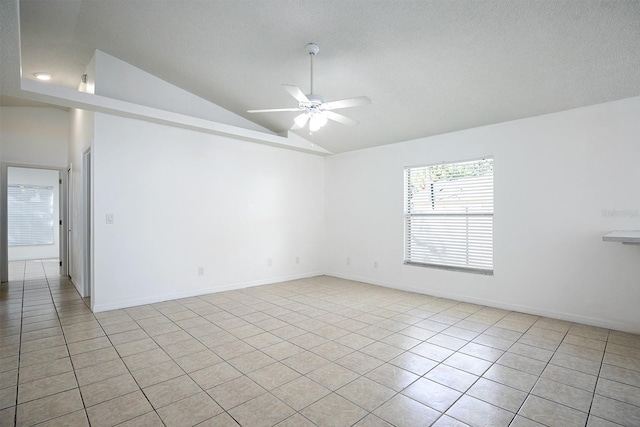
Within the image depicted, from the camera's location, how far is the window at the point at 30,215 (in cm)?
855

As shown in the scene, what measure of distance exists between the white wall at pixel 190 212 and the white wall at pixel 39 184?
601cm

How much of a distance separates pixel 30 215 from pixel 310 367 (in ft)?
32.9

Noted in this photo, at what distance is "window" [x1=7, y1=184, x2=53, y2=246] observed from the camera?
28.1ft

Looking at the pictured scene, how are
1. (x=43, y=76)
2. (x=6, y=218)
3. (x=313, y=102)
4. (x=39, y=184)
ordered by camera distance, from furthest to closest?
(x=39, y=184) → (x=6, y=218) → (x=43, y=76) → (x=313, y=102)

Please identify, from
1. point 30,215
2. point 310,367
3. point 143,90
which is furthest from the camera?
point 30,215

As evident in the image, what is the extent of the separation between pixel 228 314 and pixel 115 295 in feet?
5.05

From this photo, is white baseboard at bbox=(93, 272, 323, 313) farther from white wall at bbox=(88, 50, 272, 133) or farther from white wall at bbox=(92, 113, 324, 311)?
white wall at bbox=(88, 50, 272, 133)

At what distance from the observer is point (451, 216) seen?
15.7 feet

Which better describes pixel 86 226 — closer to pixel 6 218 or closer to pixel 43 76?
pixel 43 76

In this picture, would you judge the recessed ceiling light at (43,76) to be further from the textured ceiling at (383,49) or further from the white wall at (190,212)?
the white wall at (190,212)

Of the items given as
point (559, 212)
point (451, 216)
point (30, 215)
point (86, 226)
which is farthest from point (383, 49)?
point (30, 215)

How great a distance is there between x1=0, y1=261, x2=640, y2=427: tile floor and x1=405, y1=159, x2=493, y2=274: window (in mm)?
800

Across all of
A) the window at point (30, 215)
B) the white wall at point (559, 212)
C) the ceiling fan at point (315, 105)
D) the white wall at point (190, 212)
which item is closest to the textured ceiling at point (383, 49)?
the white wall at point (559, 212)

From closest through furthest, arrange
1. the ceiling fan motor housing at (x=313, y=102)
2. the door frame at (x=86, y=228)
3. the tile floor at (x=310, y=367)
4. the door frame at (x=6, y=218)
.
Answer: the tile floor at (x=310, y=367) → the ceiling fan motor housing at (x=313, y=102) → the door frame at (x=86, y=228) → the door frame at (x=6, y=218)
